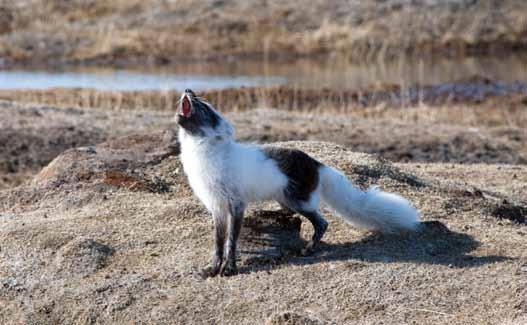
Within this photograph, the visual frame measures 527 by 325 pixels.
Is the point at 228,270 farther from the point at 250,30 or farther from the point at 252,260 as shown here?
the point at 250,30

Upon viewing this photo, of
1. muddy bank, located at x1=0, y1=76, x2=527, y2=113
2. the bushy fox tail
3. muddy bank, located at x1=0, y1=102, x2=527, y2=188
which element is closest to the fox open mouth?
the bushy fox tail

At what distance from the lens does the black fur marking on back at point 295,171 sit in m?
6.37

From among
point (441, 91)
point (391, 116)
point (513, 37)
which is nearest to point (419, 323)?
point (391, 116)

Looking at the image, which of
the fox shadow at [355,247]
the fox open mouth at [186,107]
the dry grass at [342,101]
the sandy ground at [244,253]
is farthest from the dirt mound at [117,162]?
the dry grass at [342,101]

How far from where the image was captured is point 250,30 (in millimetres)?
33531

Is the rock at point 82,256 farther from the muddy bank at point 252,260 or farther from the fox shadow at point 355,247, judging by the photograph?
the fox shadow at point 355,247

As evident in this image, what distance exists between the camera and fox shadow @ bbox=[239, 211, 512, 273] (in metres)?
6.34

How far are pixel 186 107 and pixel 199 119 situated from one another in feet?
0.58

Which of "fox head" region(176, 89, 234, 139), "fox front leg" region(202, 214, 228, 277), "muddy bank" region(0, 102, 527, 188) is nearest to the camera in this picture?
"fox head" region(176, 89, 234, 139)

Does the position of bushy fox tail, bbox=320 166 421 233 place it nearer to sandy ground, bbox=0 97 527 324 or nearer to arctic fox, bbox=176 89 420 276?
arctic fox, bbox=176 89 420 276

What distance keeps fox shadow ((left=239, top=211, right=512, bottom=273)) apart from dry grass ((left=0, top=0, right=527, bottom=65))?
23.4m

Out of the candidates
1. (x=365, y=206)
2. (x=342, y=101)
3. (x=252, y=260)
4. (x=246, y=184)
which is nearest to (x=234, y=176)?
(x=246, y=184)

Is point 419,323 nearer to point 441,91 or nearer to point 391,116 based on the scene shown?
point 391,116

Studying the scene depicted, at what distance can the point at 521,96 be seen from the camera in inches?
797
